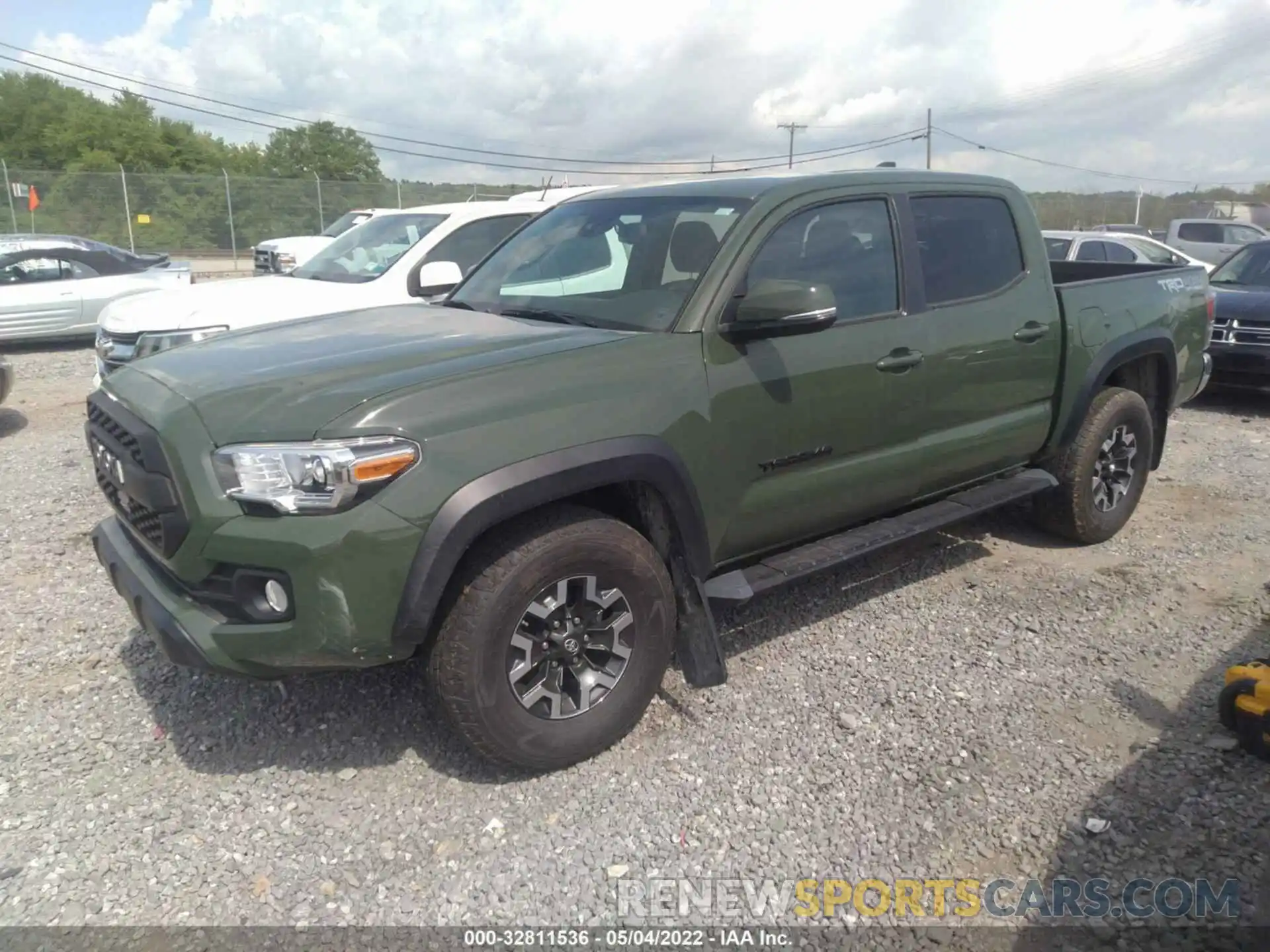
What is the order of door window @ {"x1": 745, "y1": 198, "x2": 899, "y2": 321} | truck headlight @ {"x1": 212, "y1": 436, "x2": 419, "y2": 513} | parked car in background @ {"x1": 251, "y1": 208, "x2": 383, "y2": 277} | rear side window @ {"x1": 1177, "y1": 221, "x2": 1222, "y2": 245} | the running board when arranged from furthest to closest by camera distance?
rear side window @ {"x1": 1177, "y1": 221, "x2": 1222, "y2": 245}, parked car in background @ {"x1": 251, "y1": 208, "x2": 383, "y2": 277}, door window @ {"x1": 745, "y1": 198, "x2": 899, "y2": 321}, the running board, truck headlight @ {"x1": 212, "y1": 436, "x2": 419, "y2": 513}

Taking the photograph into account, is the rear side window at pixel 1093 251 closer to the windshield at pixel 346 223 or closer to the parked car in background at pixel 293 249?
the parked car in background at pixel 293 249

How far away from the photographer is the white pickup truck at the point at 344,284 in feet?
20.7

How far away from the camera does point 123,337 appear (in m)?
6.49

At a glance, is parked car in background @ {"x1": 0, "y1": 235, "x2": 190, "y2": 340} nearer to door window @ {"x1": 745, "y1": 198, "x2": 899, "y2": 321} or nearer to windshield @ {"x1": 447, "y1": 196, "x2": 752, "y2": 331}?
windshield @ {"x1": 447, "y1": 196, "x2": 752, "y2": 331}

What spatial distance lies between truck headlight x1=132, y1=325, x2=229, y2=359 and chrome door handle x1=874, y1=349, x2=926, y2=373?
4.49 meters

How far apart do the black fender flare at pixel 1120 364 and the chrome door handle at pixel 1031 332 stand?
0.44m

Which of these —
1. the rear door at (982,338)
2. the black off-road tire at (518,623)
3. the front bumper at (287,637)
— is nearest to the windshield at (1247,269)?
the rear door at (982,338)

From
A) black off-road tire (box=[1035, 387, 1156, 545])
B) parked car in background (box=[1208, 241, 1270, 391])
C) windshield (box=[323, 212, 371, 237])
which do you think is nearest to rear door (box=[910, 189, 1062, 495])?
black off-road tire (box=[1035, 387, 1156, 545])

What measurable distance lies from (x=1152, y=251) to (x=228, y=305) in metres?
12.0

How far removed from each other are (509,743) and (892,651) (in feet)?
5.95

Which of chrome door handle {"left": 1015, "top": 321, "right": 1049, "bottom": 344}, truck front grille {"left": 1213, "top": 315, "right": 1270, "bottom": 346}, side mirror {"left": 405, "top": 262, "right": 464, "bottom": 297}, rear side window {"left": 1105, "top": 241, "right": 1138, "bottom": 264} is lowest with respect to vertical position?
truck front grille {"left": 1213, "top": 315, "right": 1270, "bottom": 346}

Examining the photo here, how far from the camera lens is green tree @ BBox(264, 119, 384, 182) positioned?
61312 mm

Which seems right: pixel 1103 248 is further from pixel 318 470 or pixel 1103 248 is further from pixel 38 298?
pixel 38 298

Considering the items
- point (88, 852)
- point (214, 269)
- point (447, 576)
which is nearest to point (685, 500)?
point (447, 576)
